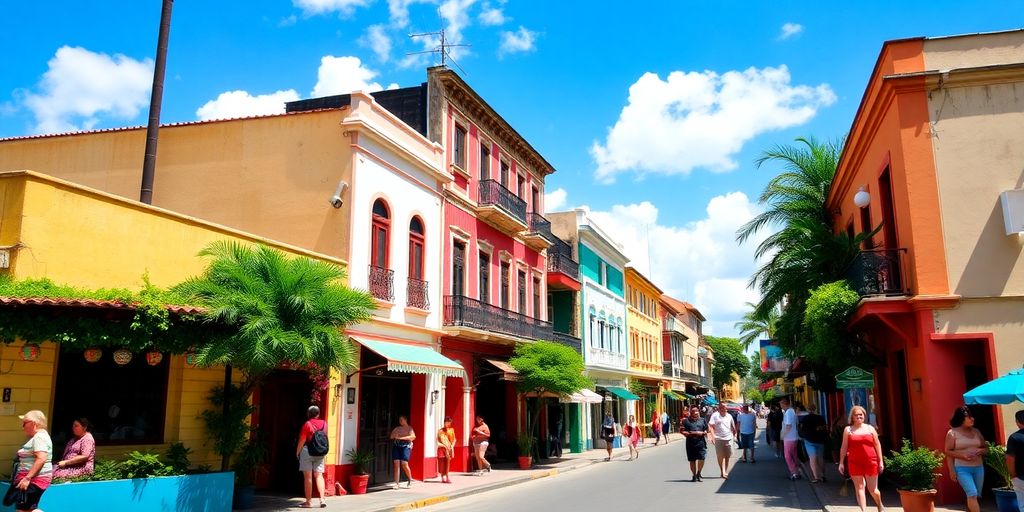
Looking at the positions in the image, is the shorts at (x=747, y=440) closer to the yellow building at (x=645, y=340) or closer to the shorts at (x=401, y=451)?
the shorts at (x=401, y=451)

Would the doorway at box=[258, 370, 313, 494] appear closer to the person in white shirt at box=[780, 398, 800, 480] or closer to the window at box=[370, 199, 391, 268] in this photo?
the window at box=[370, 199, 391, 268]

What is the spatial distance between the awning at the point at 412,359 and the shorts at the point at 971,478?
10.0 metres

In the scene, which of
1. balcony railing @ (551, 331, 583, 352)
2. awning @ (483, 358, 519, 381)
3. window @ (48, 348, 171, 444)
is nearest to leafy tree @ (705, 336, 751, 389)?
balcony railing @ (551, 331, 583, 352)

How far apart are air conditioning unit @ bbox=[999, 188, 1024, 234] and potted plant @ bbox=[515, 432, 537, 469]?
47.1 feet

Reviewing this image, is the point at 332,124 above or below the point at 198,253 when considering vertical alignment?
above

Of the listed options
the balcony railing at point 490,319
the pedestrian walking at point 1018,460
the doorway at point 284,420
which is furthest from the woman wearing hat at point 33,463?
the balcony railing at point 490,319

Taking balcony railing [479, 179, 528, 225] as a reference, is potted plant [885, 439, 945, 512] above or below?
below

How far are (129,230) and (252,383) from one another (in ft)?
10.2

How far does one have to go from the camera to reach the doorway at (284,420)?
1589 cm

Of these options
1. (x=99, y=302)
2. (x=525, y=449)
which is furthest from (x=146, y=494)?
(x=525, y=449)

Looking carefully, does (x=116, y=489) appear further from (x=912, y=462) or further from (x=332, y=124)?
(x=912, y=462)

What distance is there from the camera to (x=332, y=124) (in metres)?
16.8

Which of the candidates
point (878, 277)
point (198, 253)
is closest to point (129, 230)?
point (198, 253)

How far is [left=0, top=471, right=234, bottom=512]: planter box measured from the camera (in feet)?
32.2
